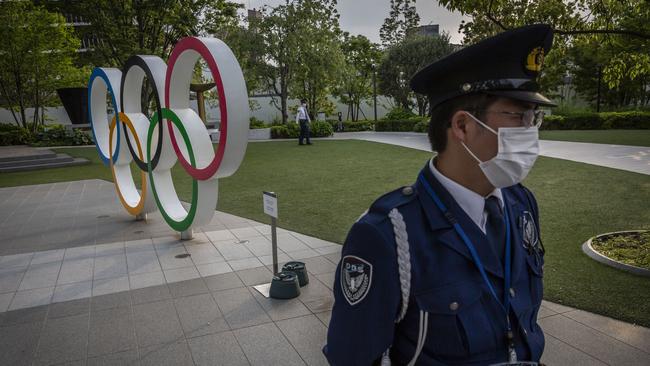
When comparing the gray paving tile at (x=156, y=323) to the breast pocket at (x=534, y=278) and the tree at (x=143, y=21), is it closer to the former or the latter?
the breast pocket at (x=534, y=278)

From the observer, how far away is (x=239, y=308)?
187 inches

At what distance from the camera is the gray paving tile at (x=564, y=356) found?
3.54 metres

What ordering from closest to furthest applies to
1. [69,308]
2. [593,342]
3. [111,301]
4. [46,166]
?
[593,342] < [69,308] < [111,301] < [46,166]

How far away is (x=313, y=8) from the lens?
28047mm

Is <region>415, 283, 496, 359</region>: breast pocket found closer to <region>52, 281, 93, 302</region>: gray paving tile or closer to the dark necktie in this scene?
the dark necktie

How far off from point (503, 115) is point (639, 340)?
329 cm

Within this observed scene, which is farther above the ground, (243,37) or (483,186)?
(243,37)

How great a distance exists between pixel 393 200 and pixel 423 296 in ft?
1.16

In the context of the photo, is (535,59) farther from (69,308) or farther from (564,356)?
(69,308)

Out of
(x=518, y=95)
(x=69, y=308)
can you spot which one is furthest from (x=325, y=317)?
(x=518, y=95)

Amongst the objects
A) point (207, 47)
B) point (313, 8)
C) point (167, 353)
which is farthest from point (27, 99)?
point (167, 353)

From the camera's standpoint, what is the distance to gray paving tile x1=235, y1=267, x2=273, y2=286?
5.48m

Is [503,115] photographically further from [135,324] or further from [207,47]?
[207,47]

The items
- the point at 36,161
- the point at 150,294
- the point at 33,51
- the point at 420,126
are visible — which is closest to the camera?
the point at 150,294
